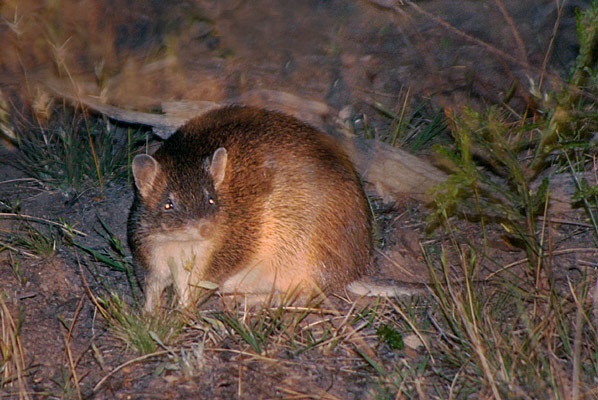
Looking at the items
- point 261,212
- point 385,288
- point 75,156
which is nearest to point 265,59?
point 75,156

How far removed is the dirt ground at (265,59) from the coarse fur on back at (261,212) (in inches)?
23.1

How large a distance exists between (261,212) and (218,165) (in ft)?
1.64

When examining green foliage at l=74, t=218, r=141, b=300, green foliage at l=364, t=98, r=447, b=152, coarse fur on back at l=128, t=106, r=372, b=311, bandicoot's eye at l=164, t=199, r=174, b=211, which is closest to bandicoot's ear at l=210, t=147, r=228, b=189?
coarse fur on back at l=128, t=106, r=372, b=311

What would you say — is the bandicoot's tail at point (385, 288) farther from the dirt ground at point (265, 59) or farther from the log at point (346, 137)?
the log at point (346, 137)

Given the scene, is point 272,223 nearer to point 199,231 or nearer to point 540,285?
point 199,231

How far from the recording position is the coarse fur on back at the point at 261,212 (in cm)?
410

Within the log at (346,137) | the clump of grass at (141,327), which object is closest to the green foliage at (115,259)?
the clump of grass at (141,327)

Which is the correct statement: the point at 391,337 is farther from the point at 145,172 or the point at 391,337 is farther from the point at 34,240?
the point at 34,240

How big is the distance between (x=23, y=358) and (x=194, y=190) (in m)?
1.23

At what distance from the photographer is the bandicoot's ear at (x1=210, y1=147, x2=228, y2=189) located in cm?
404

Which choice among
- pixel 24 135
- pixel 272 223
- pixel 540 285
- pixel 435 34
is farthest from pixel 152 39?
Answer: pixel 540 285

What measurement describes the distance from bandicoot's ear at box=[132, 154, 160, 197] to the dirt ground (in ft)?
2.38

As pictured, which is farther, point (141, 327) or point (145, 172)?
point (145, 172)

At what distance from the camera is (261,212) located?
4.44 meters
